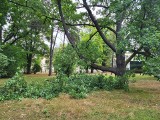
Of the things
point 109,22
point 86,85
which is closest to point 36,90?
point 86,85

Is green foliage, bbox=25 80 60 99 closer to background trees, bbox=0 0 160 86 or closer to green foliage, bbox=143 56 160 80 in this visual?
background trees, bbox=0 0 160 86

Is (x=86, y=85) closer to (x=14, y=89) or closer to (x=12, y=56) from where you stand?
(x=14, y=89)

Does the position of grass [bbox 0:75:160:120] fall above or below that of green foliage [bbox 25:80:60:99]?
below

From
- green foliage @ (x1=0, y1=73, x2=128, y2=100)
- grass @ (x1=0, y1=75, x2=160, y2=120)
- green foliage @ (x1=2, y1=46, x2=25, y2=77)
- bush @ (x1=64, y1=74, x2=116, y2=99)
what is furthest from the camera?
green foliage @ (x1=2, y1=46, x2=25, y2=77)

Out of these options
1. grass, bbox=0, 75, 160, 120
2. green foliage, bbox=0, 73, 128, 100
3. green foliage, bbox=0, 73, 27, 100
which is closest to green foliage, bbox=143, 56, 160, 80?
grass, bbox=0, 75, 160, 120

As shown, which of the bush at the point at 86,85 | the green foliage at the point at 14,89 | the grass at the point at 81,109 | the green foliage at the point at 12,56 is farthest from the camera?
the green foliage at the point at 12,56

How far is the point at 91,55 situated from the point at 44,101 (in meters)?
4.91

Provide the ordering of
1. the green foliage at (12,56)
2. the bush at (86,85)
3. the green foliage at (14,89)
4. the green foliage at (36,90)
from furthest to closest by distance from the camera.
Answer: the green foliage at (12,56)
the bush at (86,85)
the green foliage at (36,90)
the green foliage at (14,89)

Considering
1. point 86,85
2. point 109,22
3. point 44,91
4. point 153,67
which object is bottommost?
point 44,91

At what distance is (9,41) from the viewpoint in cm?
2683

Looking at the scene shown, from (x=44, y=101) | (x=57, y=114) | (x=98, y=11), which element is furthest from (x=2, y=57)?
(x=98, y=11)

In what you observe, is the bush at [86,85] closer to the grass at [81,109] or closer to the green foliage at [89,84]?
the green foliage at [89,84]

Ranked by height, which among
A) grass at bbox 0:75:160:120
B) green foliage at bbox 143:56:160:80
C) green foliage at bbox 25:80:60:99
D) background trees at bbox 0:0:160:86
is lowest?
grass at bbox 0:75:160:120

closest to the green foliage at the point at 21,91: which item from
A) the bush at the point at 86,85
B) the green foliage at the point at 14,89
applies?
the green foliage at the point at 14,89
